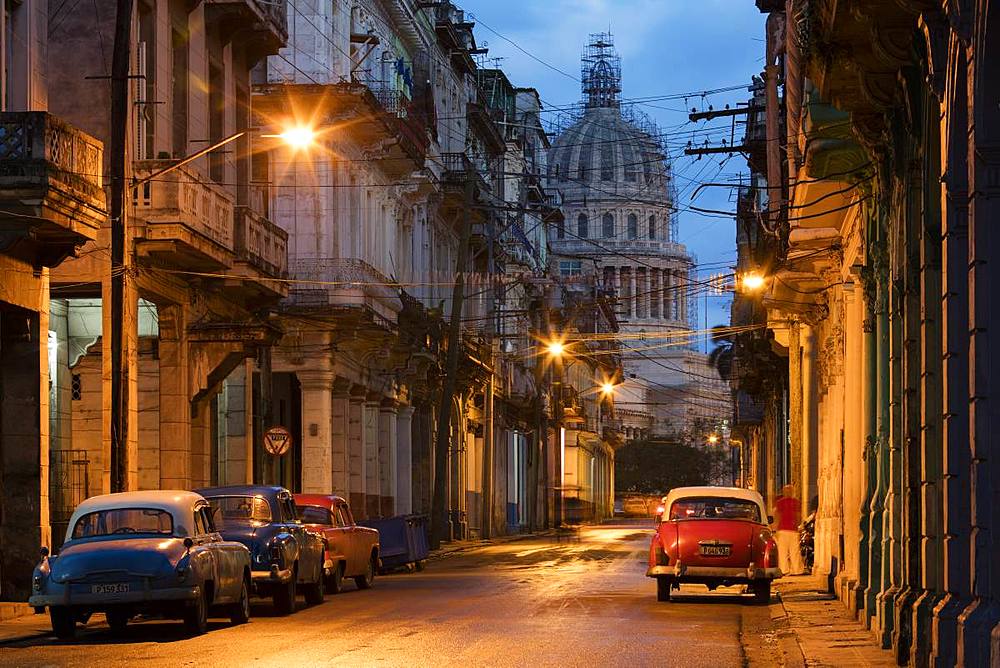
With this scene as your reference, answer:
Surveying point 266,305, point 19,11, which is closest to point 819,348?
point 266,305

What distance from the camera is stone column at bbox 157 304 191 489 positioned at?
3325 centimetres

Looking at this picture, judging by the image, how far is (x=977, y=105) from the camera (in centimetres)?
1231

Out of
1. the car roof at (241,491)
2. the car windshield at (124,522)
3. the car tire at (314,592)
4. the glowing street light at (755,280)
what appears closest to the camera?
the car windshield at (124,522)

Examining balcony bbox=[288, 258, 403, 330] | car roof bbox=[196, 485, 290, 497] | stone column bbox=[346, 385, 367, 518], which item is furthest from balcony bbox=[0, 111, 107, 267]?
stone column bbox=[346, 385, 367, 518]

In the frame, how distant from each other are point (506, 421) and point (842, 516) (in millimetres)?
50978

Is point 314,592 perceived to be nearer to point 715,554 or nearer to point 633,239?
point 715,554

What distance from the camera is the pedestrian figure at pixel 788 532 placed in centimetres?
3553

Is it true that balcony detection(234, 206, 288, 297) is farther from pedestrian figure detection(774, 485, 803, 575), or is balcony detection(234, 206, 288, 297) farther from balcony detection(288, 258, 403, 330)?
pedestrian figure detection(774, 485, 803, 575)

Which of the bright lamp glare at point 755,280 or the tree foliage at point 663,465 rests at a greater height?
the bright lamp glare at point 755,280

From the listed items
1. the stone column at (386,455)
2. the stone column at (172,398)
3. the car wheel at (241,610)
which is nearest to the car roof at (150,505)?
the car wheel at (241,610)

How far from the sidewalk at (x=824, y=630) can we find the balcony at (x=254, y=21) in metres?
14.0

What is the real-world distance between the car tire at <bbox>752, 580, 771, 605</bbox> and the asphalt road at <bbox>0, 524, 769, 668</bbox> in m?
0.32

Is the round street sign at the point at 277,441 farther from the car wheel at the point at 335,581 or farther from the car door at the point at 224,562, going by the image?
the car door at the point at 224,562

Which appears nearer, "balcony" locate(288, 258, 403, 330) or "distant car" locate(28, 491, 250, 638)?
"distant car" locate(28, 491, 250, 638)
